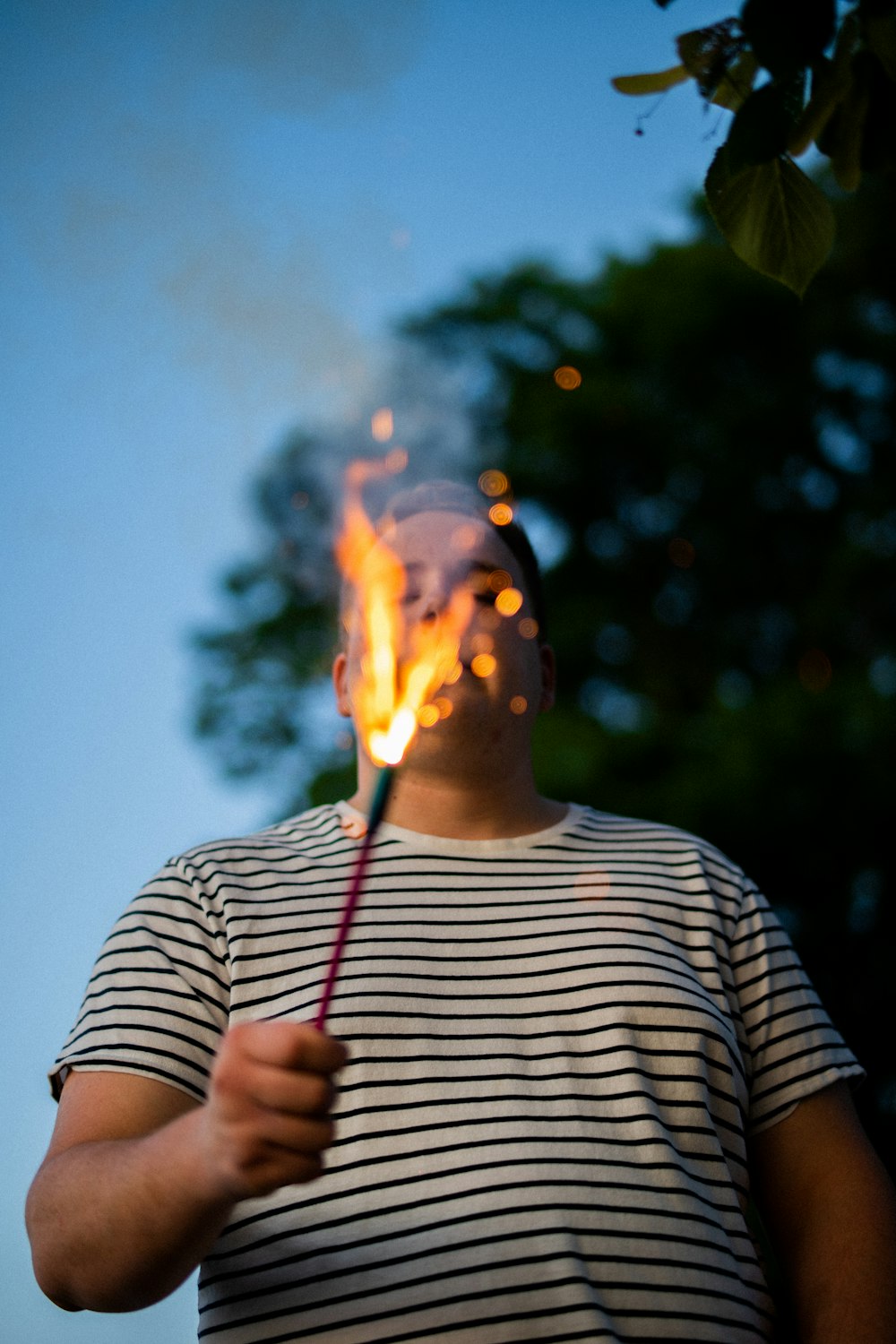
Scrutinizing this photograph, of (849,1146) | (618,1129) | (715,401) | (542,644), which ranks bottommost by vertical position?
(849,1146)

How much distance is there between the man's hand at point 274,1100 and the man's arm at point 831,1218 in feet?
3.64

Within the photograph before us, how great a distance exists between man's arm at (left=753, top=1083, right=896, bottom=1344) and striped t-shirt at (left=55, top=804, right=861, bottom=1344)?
60mm

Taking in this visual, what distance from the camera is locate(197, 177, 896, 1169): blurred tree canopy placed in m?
7.50

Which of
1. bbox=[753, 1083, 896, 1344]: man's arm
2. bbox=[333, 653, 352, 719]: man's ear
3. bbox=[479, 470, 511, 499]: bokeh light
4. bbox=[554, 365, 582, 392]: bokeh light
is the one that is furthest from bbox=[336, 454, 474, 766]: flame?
bbox=[554, 365, 582, 392]: bokeh light

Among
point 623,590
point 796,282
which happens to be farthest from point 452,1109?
point 623,590

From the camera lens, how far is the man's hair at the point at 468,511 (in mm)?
2510

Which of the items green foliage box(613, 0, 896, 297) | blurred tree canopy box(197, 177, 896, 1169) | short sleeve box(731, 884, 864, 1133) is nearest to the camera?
green foliage box(613, 0, 896, 297)

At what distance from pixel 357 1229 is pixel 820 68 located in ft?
5.97

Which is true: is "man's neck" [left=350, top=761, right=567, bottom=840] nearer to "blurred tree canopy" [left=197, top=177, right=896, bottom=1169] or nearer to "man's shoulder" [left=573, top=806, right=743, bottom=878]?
"man's shoulder" [left=573, top=806, right=743, bottom=878]

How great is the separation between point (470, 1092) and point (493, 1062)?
0.07 m

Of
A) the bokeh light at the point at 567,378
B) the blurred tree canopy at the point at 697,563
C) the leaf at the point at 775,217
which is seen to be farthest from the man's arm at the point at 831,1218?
the bokeh light at the point at 567,378

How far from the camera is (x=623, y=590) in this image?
1028 centimetres

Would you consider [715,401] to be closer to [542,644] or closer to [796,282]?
[542,644]

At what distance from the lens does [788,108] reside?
154 cm
